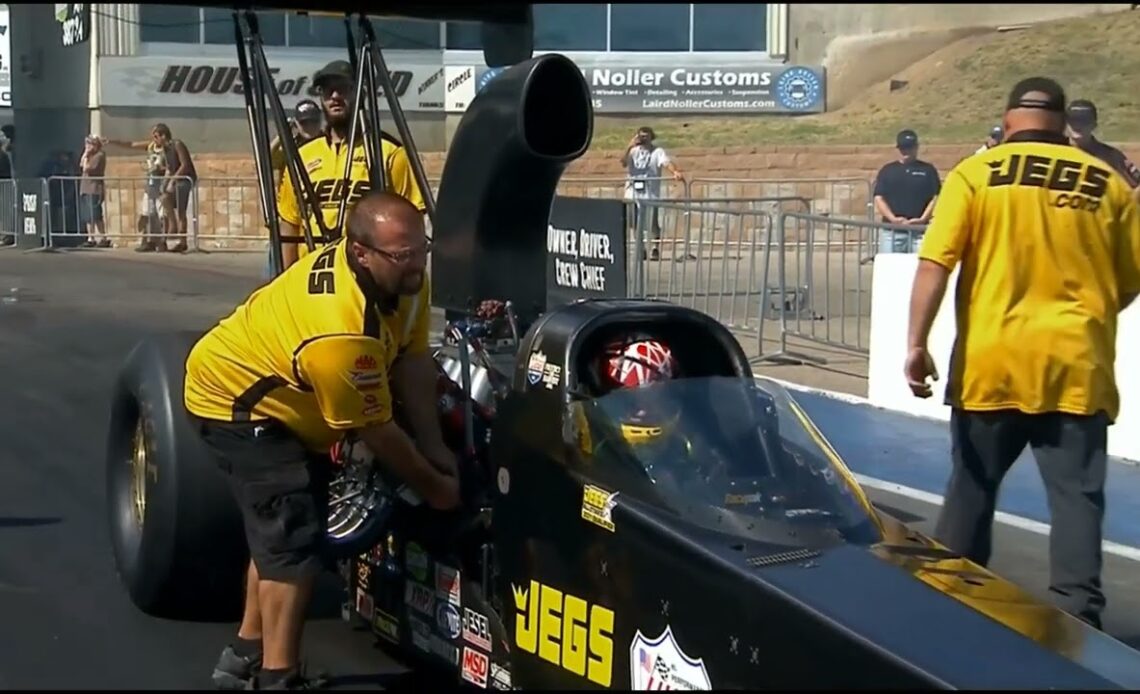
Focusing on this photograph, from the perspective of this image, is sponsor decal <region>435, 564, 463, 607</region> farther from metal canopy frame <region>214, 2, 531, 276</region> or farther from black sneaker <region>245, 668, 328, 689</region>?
metal canopy frame <region>214, 2, 531, 276</region>

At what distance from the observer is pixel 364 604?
5.41 m

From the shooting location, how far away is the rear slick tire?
5.52 meters

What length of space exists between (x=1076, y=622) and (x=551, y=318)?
1623 mm

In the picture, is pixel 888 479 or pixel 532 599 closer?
pixel 532 599

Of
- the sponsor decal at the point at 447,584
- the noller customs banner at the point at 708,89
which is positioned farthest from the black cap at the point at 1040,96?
the noller customs banner at the point at 708,89

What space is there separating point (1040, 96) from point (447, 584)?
2.44 metres

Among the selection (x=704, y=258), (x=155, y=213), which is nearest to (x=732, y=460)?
(x=704, y=258)

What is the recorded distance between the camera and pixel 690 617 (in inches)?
154

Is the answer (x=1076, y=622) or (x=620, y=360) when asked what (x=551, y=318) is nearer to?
(x=620, y=360)

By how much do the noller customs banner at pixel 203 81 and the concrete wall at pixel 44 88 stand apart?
0.61 metres

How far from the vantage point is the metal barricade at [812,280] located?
13.0m

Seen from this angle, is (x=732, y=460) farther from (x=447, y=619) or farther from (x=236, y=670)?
(x=236, y=670)

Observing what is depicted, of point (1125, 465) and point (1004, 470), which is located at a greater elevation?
point (1004, 470)

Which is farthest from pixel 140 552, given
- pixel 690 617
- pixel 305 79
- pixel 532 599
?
pixel 305 79
